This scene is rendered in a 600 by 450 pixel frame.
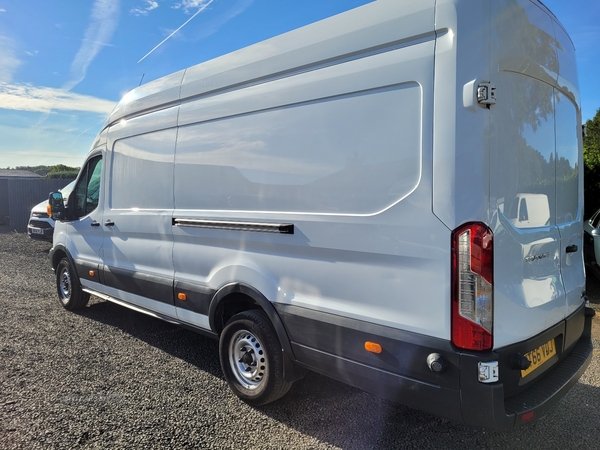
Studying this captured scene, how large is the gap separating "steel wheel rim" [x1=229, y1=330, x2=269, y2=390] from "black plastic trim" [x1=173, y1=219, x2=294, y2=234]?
2.63 ft

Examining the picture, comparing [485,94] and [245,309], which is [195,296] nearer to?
[245,309]

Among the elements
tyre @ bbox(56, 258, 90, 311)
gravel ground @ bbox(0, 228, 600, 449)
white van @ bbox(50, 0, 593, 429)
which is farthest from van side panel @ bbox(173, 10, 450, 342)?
tyre @ bbox(56, 258, 90, 311)

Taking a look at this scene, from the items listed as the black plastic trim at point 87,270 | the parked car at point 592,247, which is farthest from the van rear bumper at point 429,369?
the parked car at point 592,247

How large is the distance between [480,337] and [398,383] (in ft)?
1.73

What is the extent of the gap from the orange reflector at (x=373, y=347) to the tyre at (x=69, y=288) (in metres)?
4.47

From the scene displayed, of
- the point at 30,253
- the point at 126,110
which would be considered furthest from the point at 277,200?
the point at 30,253

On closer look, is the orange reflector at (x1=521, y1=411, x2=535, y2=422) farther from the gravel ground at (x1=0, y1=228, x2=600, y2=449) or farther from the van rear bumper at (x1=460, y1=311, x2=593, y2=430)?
the gravel ground at (x1=0, y1=228, x2=600, y2=449)

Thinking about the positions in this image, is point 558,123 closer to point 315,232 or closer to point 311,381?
point 315,232

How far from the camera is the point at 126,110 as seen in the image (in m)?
4.84

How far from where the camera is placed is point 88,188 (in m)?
5.48

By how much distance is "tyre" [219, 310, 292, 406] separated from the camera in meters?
3.24

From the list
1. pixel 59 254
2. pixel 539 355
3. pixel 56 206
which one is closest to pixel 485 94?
pixel 539 355

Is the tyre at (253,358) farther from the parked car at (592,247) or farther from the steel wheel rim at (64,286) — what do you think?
the parked car at (592,247)

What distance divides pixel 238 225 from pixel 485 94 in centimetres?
188
